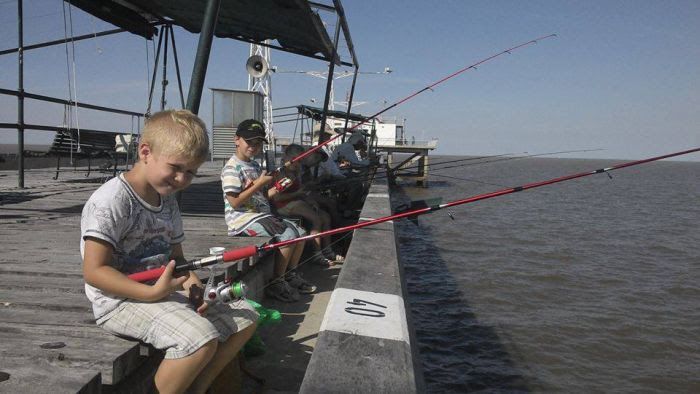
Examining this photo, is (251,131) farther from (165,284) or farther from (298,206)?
(165,284)

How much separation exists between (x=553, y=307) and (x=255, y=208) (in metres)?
5.19

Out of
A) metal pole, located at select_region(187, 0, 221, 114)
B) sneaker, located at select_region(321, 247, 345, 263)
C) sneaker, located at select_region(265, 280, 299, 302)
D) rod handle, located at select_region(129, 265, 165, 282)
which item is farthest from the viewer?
sneaker, located at select_region(321, 247, 345, 263)

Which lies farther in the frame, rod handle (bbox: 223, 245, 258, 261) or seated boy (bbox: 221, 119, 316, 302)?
seated boy (bbox: 221, 119, 316, 302)

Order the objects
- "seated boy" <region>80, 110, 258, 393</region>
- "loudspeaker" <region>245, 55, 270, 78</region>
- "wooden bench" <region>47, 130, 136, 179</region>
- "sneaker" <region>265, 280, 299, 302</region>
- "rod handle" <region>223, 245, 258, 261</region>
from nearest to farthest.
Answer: "seated boy" <region>80, 110, 258, 393</region>
"rod handle" <region>223, 245, 258, 261</region>
"sneaker" <region>265, 280, 299, 302</region>
"wooden bench" <region>47, 130, 136, 179</region>
"loudspeaker" <region>245, 55, 270, 78</region>

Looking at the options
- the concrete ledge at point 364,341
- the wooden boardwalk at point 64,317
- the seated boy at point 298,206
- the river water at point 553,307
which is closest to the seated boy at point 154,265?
the wooden boardwalk at point 64,317

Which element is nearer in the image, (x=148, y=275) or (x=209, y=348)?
(x=209, y=348)

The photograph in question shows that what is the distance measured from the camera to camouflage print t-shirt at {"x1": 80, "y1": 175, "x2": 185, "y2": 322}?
2217 millimetres

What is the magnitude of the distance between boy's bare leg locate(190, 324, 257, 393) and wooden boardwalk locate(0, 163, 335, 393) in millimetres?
271

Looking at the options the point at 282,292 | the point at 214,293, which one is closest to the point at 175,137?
the point at 214,293

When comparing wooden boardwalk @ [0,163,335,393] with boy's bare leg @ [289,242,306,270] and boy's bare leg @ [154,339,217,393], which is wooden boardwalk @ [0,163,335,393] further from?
boy's bare leg @ [289,242,306,270]

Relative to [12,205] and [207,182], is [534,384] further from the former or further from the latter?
[207,182]

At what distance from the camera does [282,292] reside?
494 centimetres

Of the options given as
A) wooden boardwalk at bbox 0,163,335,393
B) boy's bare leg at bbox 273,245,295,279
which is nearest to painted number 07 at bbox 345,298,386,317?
wooden boardwalk at bbox 0,163,335,393

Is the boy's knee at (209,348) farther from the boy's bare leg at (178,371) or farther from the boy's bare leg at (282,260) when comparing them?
the boy's bare leg at (282,260)
